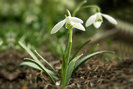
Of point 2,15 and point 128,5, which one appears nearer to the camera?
point 128,5

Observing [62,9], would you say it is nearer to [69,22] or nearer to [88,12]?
[88,12]

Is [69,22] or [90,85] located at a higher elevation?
[69,22]

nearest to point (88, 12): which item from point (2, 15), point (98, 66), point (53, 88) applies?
point (2, 15)

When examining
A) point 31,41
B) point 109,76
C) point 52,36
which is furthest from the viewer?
point 52,36

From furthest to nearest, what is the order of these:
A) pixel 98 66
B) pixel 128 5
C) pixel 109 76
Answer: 1. pixel 128 5
2. pixel 98 66
3. pixel 109 76

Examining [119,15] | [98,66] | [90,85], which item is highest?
[119,15]

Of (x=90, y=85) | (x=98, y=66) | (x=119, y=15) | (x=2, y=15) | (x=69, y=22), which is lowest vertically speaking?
(x=90, y=85)

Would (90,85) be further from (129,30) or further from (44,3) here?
(44,3)

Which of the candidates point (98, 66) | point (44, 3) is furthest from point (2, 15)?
point (98, 66)

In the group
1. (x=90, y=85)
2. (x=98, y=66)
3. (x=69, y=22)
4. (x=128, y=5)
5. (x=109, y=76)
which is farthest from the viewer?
(x=128, y=5)
